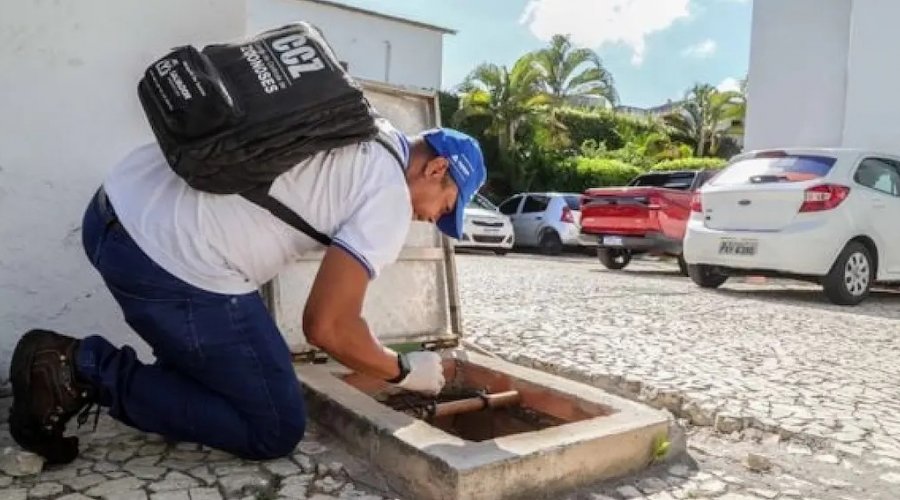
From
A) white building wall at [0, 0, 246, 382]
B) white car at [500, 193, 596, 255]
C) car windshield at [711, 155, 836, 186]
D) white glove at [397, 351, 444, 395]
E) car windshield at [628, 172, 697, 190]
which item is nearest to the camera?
white glove at [397, 351, 444, 395]

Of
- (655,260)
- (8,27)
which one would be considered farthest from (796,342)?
(655,260)

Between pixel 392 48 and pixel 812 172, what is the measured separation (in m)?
19.8

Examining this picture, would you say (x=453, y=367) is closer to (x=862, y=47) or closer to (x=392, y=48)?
(x=862, y=47)

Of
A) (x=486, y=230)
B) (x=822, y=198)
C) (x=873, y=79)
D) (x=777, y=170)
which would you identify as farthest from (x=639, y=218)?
(x=873, y=79)

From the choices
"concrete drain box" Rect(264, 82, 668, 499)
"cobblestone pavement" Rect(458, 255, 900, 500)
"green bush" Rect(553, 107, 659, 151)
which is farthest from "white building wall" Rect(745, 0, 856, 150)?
"green bush" Rect(553, 107, 659, 151)

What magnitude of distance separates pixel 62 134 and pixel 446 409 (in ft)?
6.32

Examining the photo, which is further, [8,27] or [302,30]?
[8,27]

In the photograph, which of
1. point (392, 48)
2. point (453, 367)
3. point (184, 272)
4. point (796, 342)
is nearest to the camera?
point (184, 272)

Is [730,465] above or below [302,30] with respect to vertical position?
below

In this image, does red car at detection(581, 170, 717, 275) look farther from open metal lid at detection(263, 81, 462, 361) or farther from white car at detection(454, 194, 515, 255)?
open metal lid at detection(263, 81, 462, 361)

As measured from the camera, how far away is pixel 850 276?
7586 mm

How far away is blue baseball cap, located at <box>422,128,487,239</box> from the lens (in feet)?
8.09

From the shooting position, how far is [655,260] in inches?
663

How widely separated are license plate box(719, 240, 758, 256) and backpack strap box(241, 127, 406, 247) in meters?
6.03
